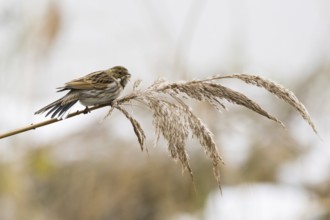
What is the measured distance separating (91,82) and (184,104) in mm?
654

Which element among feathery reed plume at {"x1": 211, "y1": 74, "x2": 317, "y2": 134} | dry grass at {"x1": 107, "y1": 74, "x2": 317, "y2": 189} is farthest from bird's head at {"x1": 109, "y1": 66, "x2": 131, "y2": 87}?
feathery reed plume at {"x1": 211, "y1": 74, "x2": 317, "y2": 134}

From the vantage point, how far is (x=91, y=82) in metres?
3.16

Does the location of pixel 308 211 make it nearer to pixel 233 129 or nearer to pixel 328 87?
pixel 233 129

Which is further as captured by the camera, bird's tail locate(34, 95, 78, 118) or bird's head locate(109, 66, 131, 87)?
bird's head locate(109, 66, 131, 87)

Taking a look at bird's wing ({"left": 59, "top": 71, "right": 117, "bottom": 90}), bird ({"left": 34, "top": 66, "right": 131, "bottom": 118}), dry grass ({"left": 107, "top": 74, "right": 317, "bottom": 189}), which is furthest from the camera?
bird's wing ({"left": 59, "top": 71, "right": 117, "bottom": 90})

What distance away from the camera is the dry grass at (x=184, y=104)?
101 inches

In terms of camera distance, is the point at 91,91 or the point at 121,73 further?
the point at 121,73

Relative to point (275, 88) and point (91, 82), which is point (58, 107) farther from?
point (275, 88)

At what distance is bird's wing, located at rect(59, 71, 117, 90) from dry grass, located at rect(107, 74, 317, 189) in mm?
429

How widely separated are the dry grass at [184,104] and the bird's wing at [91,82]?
429 millimetres

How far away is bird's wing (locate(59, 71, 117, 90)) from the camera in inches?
120

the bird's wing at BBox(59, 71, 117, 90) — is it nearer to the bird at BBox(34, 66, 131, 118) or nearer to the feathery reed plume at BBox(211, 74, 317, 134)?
the bird at BBox(34, 66, 131, 118)

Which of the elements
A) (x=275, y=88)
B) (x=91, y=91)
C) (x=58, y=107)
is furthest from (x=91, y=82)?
(x=275, y=88)

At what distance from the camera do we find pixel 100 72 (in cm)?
324
